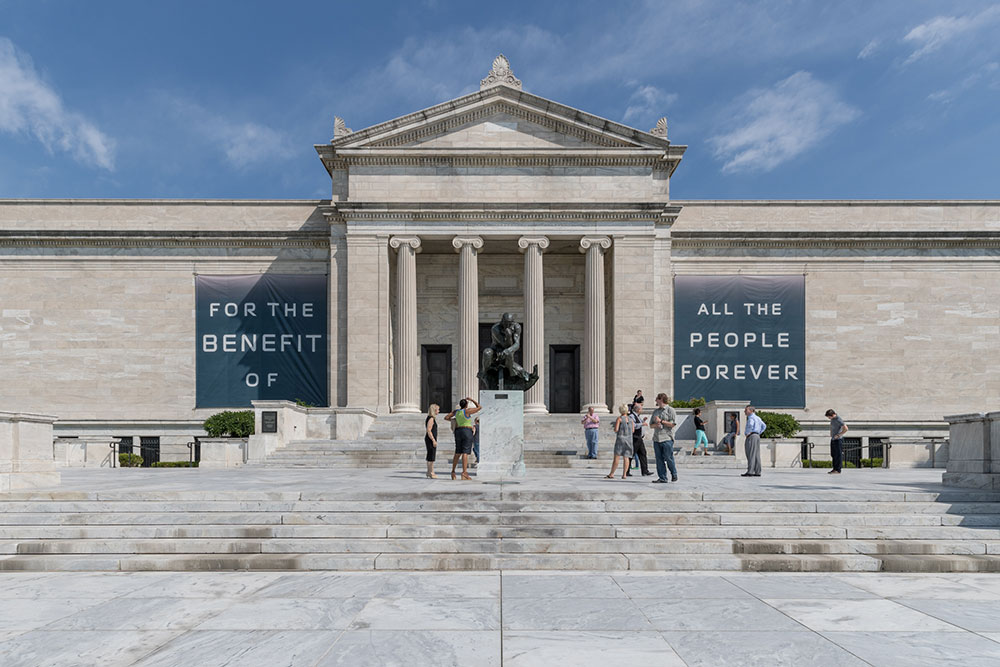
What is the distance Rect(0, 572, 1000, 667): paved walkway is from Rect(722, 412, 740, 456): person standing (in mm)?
12915

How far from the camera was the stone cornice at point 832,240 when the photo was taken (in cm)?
3138

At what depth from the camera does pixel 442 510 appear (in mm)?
10977

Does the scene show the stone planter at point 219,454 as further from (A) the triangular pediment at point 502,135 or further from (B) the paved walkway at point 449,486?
(A) the triangular pediment at point 502,135

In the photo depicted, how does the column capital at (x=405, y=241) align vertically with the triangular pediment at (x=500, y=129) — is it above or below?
below

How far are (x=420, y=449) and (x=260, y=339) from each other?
43.1 feet

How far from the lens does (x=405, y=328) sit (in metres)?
28.3

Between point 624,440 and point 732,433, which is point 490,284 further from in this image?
point 624,440

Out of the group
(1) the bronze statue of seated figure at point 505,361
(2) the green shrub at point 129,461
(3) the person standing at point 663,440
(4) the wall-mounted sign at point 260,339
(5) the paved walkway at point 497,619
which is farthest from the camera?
(4) the wall-mounted sign at point 260,339

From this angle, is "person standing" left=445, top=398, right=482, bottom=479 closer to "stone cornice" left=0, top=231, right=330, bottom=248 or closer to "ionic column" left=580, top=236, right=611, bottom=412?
"ionic column" left=580, top=236, right=611, bottom=412

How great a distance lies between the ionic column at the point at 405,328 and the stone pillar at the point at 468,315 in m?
2.01

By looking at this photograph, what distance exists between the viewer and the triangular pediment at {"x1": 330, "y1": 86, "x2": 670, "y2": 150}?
2912cm

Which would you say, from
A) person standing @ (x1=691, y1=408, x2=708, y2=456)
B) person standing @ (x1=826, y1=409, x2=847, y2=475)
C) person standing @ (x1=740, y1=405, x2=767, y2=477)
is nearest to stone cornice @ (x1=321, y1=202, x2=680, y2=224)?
person standing @ (x1=691, y1=408, x2=708, y2=456)

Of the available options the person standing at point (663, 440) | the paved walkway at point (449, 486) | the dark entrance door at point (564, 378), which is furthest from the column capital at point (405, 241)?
the person standing at point (663, 440)

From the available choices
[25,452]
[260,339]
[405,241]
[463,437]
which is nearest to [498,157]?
[405,241]
